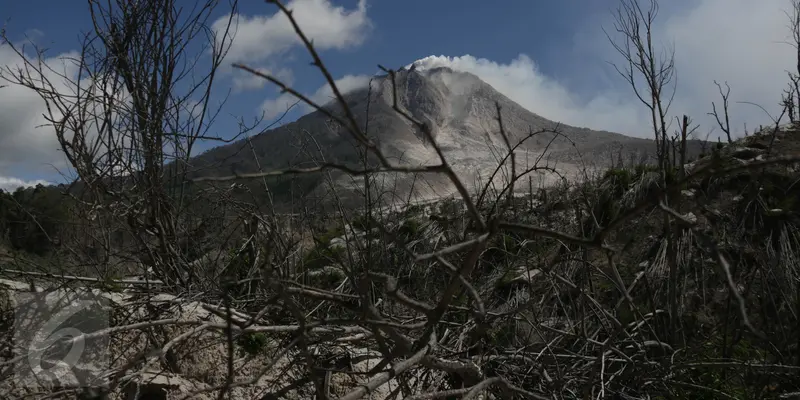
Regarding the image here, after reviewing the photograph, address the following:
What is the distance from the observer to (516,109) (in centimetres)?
6128

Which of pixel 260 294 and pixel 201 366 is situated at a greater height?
pixel 260 294

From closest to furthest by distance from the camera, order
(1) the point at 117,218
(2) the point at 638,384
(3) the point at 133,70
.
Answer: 1. (2) the point at 638,384
2. (1) the point at 117,218
3. (3) the point at 133,70

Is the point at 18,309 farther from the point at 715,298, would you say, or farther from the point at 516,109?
the point at 516,109

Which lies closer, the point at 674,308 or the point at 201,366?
the point at 201,366

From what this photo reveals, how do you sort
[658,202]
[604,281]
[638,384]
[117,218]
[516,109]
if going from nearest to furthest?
[658,202]
[638,384]
[117,218]
[604,281]
[516,109]

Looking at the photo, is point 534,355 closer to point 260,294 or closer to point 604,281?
point 260,294

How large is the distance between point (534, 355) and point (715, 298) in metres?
2.64

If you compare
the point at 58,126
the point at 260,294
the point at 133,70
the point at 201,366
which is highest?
the point at 133,70

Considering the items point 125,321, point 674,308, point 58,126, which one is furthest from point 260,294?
point 674,308

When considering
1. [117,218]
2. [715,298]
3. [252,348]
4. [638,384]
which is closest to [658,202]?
[638,384]

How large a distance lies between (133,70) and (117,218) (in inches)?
39.0

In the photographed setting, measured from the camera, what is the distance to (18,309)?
91.0 inches

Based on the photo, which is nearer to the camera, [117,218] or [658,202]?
[658,202]

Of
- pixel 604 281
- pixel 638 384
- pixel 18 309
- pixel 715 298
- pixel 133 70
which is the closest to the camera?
pixel 18 309
